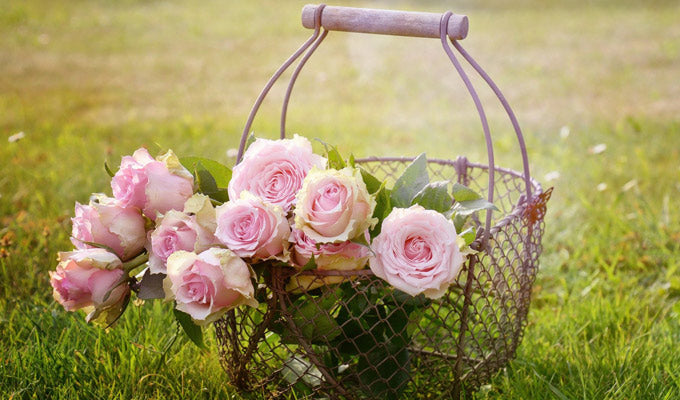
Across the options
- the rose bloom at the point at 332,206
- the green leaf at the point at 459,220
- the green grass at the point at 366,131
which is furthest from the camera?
the green grass at the point at 366,131

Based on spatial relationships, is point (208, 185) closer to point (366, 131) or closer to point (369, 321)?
point (369, 321)

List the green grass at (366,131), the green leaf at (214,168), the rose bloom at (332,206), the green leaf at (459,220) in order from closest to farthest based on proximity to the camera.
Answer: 1. the rose bloom at (332,206)
2. the green leaf at (459,220)
3. the green leaf at (214,168)
4. the green grass at (366,131)

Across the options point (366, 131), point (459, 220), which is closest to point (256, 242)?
point (459, 220)

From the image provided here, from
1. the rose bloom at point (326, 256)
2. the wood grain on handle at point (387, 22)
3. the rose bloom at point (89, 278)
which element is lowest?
the rose bloom at point (89, 278)

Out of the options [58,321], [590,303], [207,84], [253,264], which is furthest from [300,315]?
[207,84]

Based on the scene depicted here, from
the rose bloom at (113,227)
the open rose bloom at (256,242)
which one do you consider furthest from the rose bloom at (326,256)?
the rose bloom at (113,227)

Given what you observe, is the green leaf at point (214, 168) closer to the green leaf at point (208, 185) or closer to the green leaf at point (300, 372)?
the green leaf at point (208, 185)

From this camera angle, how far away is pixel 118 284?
1.09 meters

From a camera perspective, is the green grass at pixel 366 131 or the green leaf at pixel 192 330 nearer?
the green leaf at pixel 192 330

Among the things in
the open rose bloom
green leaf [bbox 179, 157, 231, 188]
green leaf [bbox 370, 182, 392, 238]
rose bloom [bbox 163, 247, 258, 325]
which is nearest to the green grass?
green leaf [bbox 179, 157, 231, 188]

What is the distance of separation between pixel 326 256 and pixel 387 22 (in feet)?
1.51

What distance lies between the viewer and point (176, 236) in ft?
3.51

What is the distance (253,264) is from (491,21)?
17.1 ft

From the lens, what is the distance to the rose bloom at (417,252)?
39.8 inches
